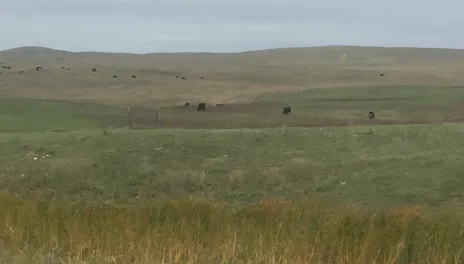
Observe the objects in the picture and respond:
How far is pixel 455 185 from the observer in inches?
582

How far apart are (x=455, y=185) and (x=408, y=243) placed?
26.0ft

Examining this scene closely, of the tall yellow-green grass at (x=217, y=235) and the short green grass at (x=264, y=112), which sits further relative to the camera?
the short green grass at (x=264, y=112)

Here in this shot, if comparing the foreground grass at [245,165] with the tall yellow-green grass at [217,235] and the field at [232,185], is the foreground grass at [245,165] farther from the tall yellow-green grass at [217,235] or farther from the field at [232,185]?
the tall yellow-green grass at [217,235]

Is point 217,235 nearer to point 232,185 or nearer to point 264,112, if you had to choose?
point 232,185

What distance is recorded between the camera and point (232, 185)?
52.1 ft

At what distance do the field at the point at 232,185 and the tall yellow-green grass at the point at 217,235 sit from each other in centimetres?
2

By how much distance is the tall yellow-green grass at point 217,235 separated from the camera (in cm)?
709

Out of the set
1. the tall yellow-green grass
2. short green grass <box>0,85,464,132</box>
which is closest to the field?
the tall yellow-green grass

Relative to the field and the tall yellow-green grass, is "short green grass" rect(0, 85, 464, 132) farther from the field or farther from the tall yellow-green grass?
the tall yellow-green grass

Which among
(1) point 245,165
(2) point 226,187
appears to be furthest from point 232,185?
(1) point 245,165

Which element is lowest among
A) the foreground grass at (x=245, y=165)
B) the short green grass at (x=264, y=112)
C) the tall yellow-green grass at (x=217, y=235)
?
the short green grass at (x=264, y=112)

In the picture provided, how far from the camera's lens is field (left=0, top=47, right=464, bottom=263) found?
7.35 metres

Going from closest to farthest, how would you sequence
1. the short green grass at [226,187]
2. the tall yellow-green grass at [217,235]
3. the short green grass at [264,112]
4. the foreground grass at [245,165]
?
1. the tall yellow-green grass at [217,235]
2. the short green grass at [226,187]
3. the foreground grass at [245,165]
4. the short green grass at [264,112]

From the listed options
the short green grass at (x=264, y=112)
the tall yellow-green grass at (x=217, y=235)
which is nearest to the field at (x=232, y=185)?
the tall yellow-green grass at (x=217, y=235)
